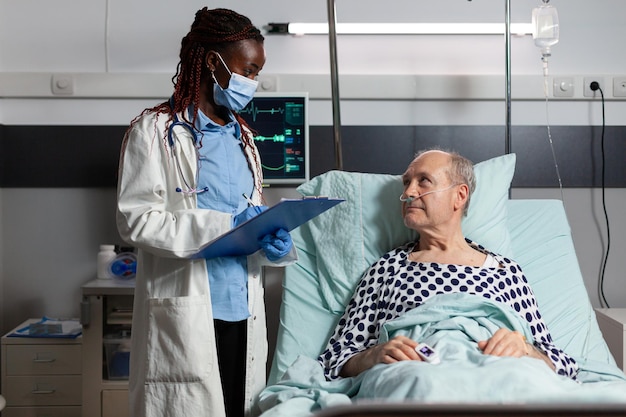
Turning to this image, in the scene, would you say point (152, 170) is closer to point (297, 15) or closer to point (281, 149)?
point (281, 149)

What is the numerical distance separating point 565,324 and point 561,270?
187 mm

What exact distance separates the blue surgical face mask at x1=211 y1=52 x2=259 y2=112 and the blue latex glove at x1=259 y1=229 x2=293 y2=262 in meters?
A: 0.32

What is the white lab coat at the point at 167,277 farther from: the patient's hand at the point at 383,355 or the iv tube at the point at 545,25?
the iv tube at the point at 545,25

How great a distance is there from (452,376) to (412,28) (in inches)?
65.0

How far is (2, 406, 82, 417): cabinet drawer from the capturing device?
2.66 metres

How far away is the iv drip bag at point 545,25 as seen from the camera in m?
2.59

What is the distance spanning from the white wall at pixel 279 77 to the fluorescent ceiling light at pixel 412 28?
73 millimetres

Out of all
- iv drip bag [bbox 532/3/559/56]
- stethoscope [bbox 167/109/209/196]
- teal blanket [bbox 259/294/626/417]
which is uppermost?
iv drip bag [bbox 532/3/559/56]

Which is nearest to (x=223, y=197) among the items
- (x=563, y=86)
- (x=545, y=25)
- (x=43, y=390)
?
(x=43, y=390)

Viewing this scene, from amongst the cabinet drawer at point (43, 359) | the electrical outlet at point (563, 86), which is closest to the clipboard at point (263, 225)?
the cabinet drawer at point (43, 359)

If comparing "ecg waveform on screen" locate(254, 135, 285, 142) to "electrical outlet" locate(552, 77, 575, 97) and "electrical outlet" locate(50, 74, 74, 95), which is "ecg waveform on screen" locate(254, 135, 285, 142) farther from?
"electrical outlet" locate(552, 77, 575, 97)

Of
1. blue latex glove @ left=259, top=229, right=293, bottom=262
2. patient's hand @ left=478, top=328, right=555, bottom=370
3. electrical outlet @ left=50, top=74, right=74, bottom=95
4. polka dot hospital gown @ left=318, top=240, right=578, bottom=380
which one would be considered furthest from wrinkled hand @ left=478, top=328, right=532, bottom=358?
electrical outlet @ left=50, top=74, right=74, bottom=95

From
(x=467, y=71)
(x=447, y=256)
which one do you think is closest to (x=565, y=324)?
(x=447, y=256)

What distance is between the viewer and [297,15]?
2895 mm
